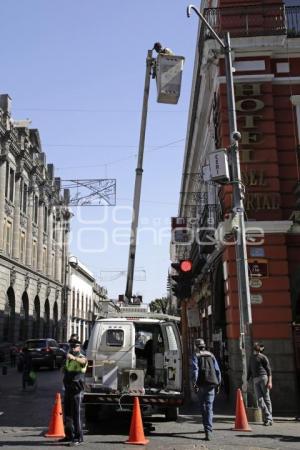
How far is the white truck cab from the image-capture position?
421 inches

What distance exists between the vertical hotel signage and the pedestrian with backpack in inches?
249

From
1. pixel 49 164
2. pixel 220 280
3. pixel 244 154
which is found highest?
pixel 49 164

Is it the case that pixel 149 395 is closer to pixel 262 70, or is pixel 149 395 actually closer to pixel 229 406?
pixel 229 406

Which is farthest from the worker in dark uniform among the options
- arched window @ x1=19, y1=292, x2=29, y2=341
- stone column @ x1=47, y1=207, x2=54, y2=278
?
stone column @ x1=47, y1=207, x2=54, y2=278

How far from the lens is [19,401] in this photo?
16.0m

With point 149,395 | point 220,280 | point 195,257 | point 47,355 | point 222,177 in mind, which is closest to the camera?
point 149,395

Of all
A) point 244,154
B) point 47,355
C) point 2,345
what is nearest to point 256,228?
point 244,154

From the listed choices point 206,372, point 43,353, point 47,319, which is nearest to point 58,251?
point 47,319

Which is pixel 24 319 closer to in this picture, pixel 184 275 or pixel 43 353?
pixel 43 353

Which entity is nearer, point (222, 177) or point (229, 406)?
point (222, 177)

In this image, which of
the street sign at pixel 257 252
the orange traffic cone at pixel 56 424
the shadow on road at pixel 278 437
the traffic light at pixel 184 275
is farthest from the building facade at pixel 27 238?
the shadow on road at pixel 278 437

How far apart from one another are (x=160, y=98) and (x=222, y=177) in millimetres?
2392

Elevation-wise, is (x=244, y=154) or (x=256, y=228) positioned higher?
(x=244, y=154)

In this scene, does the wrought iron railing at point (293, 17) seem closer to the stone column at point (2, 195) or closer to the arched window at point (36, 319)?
the stone column at point (2, 195)
